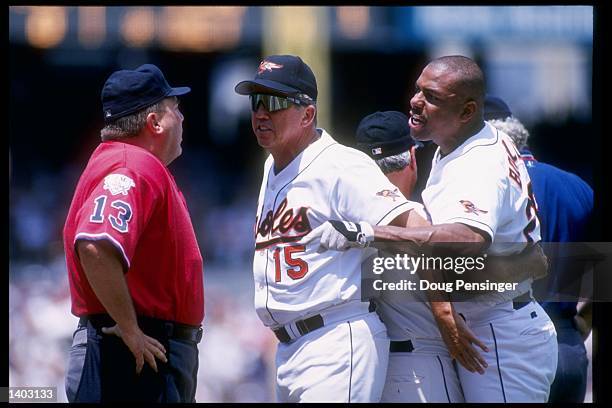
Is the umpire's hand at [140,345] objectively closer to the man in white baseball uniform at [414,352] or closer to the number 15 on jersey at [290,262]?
the number 15 on jersey at [290,262]

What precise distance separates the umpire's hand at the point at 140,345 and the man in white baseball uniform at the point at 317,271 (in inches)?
14.2

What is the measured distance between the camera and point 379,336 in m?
3.15

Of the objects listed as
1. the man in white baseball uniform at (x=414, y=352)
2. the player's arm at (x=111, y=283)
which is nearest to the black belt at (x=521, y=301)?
the man in white baseball uniform at (x=414, y=352)

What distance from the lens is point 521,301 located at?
129 inches

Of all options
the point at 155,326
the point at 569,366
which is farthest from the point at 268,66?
the point at 569,366

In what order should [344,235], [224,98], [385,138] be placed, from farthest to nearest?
[224,98], [385,138], [344,235]

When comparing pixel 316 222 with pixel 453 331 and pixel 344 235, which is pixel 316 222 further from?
pixel 453 331

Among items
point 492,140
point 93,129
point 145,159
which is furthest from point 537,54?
point 93,129

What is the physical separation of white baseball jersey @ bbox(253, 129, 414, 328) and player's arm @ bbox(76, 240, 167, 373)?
1.44 ft

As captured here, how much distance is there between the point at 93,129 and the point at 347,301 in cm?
316

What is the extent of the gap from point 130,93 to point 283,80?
0.50 meters

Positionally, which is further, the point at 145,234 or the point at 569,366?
the point at 569,366

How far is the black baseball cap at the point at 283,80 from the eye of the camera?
128 inches

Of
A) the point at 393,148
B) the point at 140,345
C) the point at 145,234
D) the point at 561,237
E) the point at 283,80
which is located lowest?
the point at 140,345
